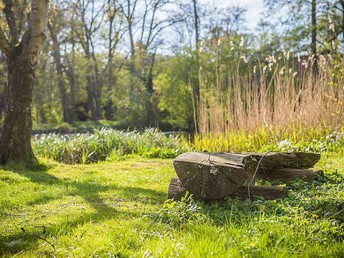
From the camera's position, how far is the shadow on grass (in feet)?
6.75

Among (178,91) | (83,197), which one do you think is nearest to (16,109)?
(83,197)

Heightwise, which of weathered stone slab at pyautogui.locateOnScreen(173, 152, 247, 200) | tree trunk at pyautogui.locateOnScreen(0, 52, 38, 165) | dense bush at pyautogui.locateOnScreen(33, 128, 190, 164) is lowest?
dense bush at pyautogui.locateOnScreen(33, 128, 190, 164)

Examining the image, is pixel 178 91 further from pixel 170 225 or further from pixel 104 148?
pixel 170 225

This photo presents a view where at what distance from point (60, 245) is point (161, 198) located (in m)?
1.36

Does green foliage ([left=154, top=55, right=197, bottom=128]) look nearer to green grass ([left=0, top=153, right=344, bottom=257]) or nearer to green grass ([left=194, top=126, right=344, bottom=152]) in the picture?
green grass ([left=194, top=126, right=344, bottom=152])

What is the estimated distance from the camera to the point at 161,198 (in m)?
3.24

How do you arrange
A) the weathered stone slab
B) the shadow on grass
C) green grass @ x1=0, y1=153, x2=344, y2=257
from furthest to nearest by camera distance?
the weathered stone slab → the shadow on grass → green grass @ x1=0, y1=153, x2=344, y2=257

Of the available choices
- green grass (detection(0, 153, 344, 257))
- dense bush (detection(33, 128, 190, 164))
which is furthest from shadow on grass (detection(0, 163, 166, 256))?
dense bush (detection(33, 128, 190, 164))

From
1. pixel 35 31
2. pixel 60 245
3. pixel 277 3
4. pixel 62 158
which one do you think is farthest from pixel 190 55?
pixel 60 245

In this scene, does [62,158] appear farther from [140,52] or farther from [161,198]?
[140,52]

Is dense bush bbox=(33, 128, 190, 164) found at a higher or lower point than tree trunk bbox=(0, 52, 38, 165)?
lower

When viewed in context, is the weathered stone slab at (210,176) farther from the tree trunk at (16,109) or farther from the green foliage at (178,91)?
the green foliage at (178,91)

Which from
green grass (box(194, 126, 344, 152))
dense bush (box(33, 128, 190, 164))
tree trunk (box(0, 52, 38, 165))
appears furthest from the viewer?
dense bush (box(33, 128, 190, 164))

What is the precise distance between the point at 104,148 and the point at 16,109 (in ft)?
8.74
